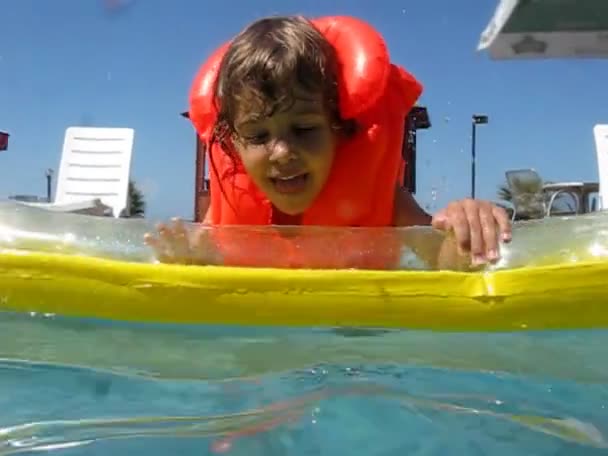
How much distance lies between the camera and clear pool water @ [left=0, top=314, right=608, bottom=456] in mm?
1138

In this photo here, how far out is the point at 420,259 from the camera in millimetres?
2068

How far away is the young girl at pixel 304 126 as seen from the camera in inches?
97.1

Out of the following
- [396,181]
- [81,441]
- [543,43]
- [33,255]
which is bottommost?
[81,441]

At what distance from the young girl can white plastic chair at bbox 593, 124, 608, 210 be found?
8.00ft

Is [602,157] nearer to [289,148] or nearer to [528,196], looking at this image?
[528,196]

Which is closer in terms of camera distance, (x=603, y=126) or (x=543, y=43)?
(x=603, y=126)

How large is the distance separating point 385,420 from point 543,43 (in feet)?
17.7

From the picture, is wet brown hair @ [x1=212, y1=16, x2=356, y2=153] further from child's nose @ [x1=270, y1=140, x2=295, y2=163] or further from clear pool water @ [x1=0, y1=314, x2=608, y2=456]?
clear pool water @ [x1=0, y1=314, x2=608, y2=456]

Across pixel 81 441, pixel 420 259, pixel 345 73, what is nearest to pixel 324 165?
pixel 345 73

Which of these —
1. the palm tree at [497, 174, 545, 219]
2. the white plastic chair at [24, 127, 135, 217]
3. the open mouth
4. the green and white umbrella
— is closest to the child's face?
the open mouth

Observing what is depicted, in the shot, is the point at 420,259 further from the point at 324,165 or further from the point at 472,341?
the point at 324,165

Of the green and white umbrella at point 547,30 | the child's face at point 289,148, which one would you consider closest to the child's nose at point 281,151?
the child's face at point 289,148

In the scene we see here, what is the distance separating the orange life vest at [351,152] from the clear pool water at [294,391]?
885 mm

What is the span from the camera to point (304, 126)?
2.49 metres
